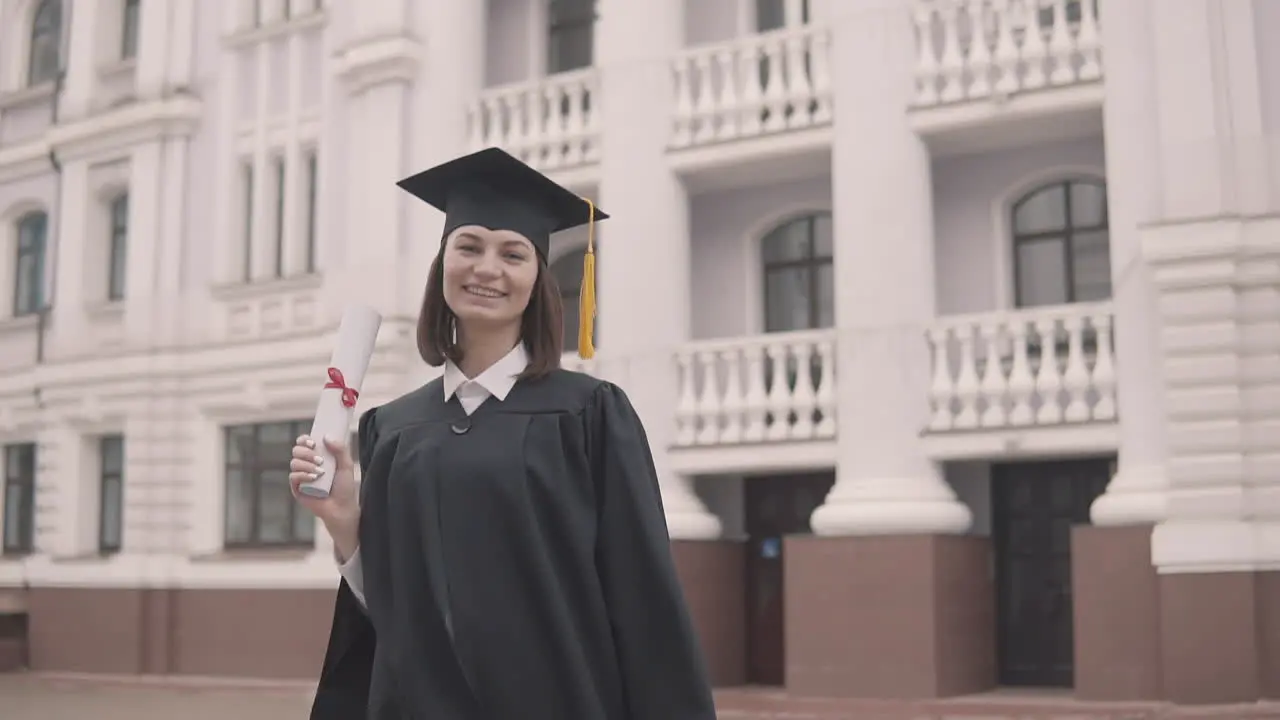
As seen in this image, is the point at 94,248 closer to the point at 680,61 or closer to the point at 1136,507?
the point at 680,61

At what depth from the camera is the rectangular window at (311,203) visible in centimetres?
1706

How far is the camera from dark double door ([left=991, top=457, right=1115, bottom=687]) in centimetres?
1289

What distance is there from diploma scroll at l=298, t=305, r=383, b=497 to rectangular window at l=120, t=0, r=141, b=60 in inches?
700

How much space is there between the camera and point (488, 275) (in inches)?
123

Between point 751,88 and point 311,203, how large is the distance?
19.3 feet

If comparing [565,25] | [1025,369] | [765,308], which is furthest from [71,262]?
[1025,369]

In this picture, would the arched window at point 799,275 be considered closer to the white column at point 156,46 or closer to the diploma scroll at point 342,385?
the white column at point 156,46

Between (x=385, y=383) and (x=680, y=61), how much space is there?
4.51 meters

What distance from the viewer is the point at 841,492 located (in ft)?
41.1

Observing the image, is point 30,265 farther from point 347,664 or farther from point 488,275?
point 488,275

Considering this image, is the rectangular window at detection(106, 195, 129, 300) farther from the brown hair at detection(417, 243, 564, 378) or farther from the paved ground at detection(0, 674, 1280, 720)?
the brown hair at detection(417, 243, 564, 378)

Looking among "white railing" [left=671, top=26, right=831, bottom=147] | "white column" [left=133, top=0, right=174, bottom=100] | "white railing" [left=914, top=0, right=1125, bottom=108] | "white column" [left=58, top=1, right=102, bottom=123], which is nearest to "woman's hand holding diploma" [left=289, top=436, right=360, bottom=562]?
"white railing" [left=914, top=0, right=1125, bottom=108]

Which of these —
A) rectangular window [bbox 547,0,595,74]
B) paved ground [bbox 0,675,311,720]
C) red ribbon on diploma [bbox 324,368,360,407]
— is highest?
rectangular window [bbox 547,0,595,74]

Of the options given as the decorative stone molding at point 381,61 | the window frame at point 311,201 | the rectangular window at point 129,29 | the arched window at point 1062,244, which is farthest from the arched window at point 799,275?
the rectangular window at point 129,29
